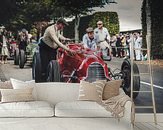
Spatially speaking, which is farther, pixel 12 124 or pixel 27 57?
pixel 27 57

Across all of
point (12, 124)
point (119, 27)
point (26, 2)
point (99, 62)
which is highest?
point (26, 2)

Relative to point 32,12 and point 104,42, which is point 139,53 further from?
point 32,12

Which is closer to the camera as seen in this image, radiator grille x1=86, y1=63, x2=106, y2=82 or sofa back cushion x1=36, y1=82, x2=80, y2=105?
sofa back cushion x1=36, y1=82, x2=80, y2=105

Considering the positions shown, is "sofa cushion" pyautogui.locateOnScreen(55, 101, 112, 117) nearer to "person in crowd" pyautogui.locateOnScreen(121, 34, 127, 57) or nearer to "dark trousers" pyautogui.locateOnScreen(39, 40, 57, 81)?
"dark trousers" pyautogui.locateOnScreen(39, 40, 57, 81)

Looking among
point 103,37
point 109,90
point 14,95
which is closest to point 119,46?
point 103,37

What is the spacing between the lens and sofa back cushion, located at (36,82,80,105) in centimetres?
457

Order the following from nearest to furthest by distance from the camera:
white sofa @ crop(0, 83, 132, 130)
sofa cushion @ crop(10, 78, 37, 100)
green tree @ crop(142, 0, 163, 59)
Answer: white sofa @ crop(0, 83, 132, 130) < sofa cushion @ crop(10, 78, 37, 100) < green tree @ crop(142, 0, 163, 59)

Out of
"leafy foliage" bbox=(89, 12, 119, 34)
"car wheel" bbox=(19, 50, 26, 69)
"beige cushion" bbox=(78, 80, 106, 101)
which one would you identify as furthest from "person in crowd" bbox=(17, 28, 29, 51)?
"beige cushion" bbox=(78, 80, 106, 101)

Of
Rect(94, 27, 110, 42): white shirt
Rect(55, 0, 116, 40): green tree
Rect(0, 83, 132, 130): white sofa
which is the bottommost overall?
Rect(0, 83, 132, 130): white sofa

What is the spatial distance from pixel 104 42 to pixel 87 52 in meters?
0.32

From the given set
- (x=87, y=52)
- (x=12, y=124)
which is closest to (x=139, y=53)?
(x=87, y=52)

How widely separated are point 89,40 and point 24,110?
1541 mm

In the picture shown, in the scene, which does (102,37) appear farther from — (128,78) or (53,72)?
(53,72)

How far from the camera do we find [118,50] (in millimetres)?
5059
